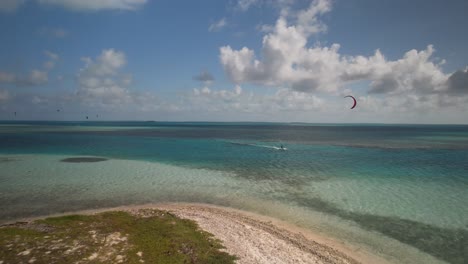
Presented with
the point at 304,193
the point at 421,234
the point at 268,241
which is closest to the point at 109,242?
the point at 268,241

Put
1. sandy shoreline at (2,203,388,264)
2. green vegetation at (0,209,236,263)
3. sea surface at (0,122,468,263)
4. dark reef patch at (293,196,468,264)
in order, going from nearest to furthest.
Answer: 1. green vegetation at (0,209,236,263)
2. sandy shoreline at (2,203,388,264)
3. dark reef patch at (293,196,468,264)
4. sea surface at (0,122,468,263)

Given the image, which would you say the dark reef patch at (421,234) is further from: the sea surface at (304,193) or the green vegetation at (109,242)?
the green vegetation at (109,242)

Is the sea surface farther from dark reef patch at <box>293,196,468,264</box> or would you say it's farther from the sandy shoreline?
the sandy shoreline

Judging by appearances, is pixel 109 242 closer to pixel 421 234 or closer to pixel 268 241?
pixel 268 241

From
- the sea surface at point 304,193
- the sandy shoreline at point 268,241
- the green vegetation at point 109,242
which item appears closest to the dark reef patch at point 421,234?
the sea surface at point 304,193

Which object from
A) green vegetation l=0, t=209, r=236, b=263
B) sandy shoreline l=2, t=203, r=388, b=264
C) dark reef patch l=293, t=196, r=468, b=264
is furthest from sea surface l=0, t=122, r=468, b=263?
green vegetation l=0, t=209, r=236, b=263

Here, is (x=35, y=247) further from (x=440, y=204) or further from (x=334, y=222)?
(x=440, y=204)
